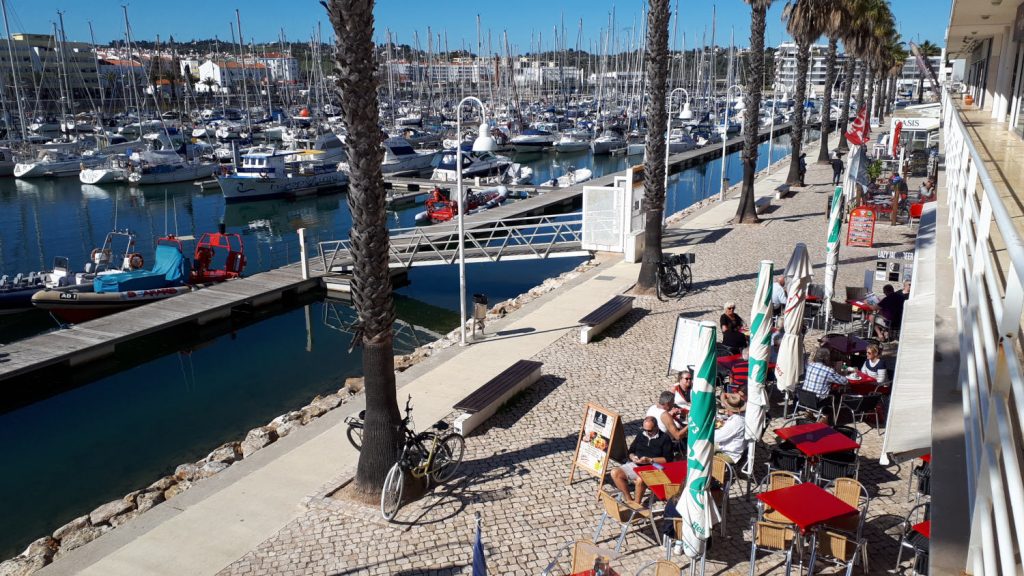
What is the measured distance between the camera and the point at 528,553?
8578 millimetres

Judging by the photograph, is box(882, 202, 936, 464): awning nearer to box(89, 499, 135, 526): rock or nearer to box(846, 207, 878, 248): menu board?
box(89, 499, 135, 526): rock

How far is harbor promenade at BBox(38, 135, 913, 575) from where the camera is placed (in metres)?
8.54

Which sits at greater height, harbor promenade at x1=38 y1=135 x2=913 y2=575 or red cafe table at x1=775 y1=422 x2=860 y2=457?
red cafe table at x1=775 y1=422 x2=860 y2=457

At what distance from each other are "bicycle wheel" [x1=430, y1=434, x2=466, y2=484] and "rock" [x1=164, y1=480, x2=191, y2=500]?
3.62 meters

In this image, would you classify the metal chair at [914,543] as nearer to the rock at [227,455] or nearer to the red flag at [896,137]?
the rock at [227,455]

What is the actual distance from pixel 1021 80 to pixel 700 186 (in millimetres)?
42913

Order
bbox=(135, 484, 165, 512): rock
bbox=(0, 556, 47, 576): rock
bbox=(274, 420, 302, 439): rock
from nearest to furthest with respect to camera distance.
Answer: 1. bbox=(0, 556, 47, 576): rock
2. bbox=(135, 484, 165, 512): rock
3. bbox=(274, 420, 302, 439): rock

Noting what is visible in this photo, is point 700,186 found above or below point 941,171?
below

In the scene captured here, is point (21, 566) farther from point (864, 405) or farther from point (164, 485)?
point (864, 405)

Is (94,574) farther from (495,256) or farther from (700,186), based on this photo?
(700,186)

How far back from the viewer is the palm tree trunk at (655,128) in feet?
59.8

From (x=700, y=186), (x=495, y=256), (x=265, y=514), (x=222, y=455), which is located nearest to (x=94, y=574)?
(x=265, y=514)

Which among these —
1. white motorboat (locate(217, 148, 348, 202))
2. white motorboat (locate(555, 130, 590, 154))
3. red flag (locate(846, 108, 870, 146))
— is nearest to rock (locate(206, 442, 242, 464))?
red flag (locate(846, 108, 870, 146))

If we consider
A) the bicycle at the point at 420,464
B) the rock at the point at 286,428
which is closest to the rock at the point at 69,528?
the rock at the point at 286,428
